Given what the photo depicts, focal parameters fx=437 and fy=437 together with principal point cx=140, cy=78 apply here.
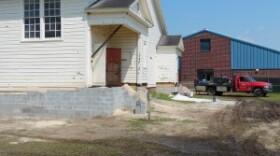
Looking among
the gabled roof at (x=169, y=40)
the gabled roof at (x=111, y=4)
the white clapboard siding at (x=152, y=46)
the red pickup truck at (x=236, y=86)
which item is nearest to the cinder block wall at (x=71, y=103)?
the gabled roof at (x=111, y=4)

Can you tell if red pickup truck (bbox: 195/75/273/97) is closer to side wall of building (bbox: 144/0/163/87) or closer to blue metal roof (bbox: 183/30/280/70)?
side wall of building (bbox: 144/0/163/87)

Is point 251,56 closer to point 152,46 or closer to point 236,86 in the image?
point 236,86

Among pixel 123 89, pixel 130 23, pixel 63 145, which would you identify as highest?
pixel 130 23

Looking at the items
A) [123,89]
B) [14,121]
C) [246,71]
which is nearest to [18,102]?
[14,121]

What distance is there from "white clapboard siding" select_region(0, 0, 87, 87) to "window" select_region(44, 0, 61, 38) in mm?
316

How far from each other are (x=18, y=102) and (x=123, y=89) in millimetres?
4439

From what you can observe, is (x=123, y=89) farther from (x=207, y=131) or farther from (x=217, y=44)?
(x=217, y=44)

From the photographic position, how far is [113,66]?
21984 mm

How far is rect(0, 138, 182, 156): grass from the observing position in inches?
388

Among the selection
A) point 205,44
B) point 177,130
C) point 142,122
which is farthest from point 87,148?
point 205,44

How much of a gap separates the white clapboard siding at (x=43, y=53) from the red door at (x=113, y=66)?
2.90m

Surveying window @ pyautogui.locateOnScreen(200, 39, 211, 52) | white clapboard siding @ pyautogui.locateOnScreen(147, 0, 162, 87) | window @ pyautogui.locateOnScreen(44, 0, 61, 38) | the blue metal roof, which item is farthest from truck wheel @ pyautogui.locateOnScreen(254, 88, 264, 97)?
window @ pyautogui.locateOnScreen(44, 0, 61, 38)

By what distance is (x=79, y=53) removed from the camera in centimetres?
1881

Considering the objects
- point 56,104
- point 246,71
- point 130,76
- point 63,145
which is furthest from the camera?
point 246,71
